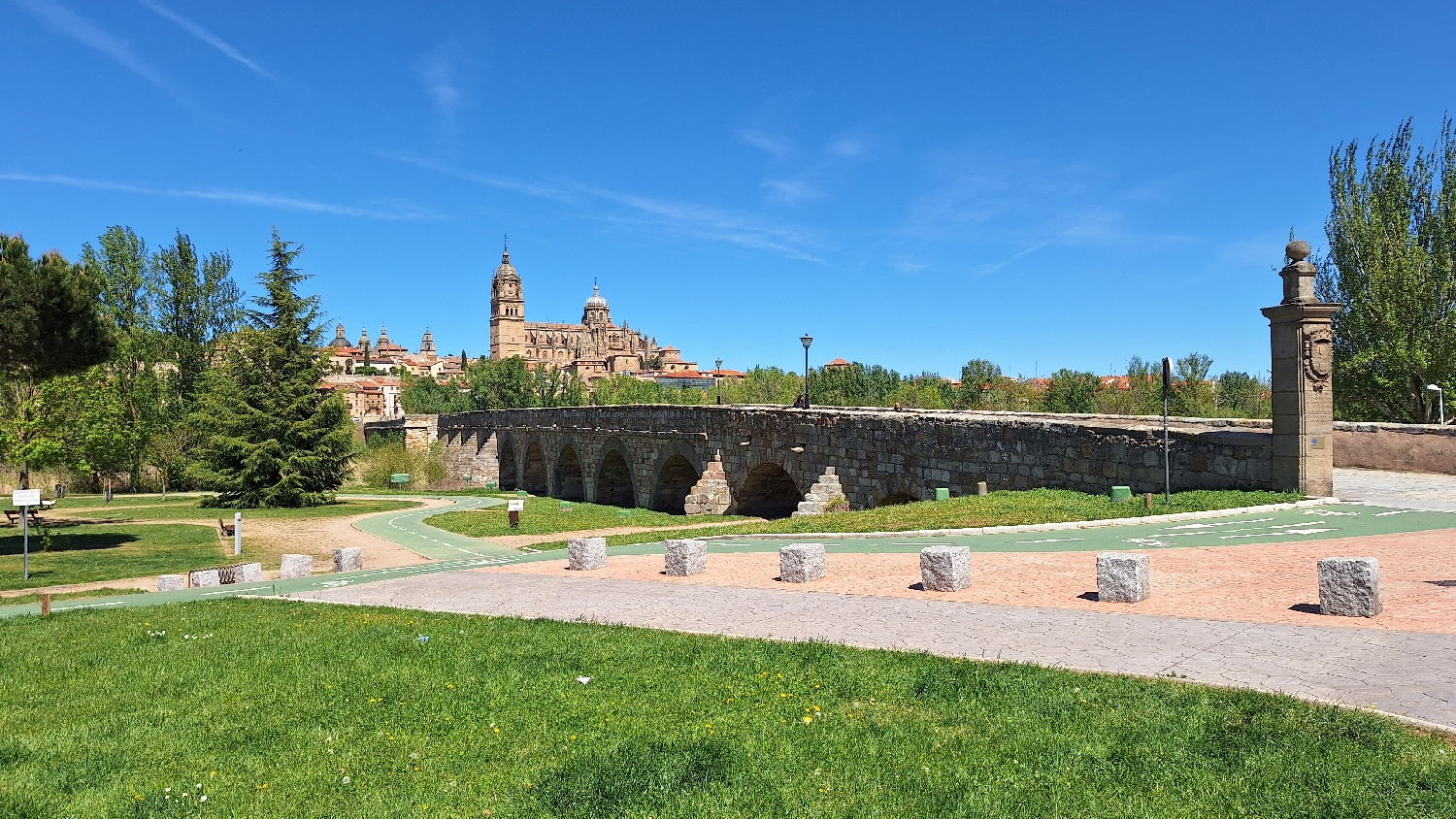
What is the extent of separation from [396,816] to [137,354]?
5152cm

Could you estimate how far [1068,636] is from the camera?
7637mm

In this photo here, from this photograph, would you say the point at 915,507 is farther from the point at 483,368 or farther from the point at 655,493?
the point at 483,368

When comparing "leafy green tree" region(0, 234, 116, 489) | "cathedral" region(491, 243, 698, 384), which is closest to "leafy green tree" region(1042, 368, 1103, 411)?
"leafy green tree" region(0, 234, 116, 489)

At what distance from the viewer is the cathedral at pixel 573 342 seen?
160125mm

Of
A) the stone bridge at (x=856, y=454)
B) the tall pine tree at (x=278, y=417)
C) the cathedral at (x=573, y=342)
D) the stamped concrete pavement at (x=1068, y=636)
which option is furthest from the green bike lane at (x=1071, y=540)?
the cathedral at (x=573, y=342)

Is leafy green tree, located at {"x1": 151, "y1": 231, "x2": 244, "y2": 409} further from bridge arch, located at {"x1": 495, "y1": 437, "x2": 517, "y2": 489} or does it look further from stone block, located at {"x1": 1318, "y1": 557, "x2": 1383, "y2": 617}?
stone block, located at {"x1": 1318, "y1": 557, "x2": 1383, "y2": 617}

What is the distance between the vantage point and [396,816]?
4.77 meters

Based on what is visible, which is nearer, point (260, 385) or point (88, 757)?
point (88, 757)

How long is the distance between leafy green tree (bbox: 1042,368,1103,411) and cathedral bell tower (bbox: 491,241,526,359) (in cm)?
11980

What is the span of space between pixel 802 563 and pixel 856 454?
11869mm

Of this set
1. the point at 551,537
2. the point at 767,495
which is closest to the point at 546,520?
the point at 551,537

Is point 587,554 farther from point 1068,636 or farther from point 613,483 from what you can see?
point 613,483

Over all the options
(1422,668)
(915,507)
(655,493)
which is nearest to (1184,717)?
(1422,668)

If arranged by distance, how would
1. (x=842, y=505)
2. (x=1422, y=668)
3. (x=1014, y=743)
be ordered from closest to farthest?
(x=1014, y=743)
(x=1422, y=668)
(x=842, y=505)
